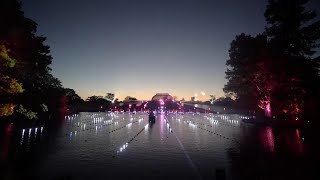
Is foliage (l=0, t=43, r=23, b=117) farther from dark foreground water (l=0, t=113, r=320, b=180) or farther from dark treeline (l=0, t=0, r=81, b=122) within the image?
dark foreground water (l=0, t=113, r=320, b=180)

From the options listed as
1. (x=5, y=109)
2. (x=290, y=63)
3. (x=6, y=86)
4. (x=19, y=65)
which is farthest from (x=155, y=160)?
(x=290, y=63)

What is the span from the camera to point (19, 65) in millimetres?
32469

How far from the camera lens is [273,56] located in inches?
Answer: 1790

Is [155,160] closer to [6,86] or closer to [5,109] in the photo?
[5,109]

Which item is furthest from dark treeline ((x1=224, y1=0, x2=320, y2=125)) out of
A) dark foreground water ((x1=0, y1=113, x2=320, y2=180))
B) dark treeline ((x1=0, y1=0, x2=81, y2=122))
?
dark treeline ((x1=0, y1=0, x2=81, y2=122))

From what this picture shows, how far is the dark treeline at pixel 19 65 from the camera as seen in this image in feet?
93.1

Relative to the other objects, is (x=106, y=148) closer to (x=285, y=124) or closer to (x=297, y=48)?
(x=285, y=124)

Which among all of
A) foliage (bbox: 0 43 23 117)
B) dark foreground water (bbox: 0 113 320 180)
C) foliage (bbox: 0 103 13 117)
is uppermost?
foliage (bbox: 0 43 23 117)

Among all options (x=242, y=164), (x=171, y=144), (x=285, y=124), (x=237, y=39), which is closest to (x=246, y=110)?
(x=237, y=39)

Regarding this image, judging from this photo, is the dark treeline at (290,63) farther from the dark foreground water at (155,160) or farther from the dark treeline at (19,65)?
the dark treeline at (19,65)

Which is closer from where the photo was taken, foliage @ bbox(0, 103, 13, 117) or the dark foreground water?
the dark foreground water

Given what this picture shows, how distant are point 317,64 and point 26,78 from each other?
39286 millimetres

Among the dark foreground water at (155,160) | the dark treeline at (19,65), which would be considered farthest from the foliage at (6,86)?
the dark foreground water at (155,160)

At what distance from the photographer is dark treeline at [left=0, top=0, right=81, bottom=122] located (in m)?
28.4
